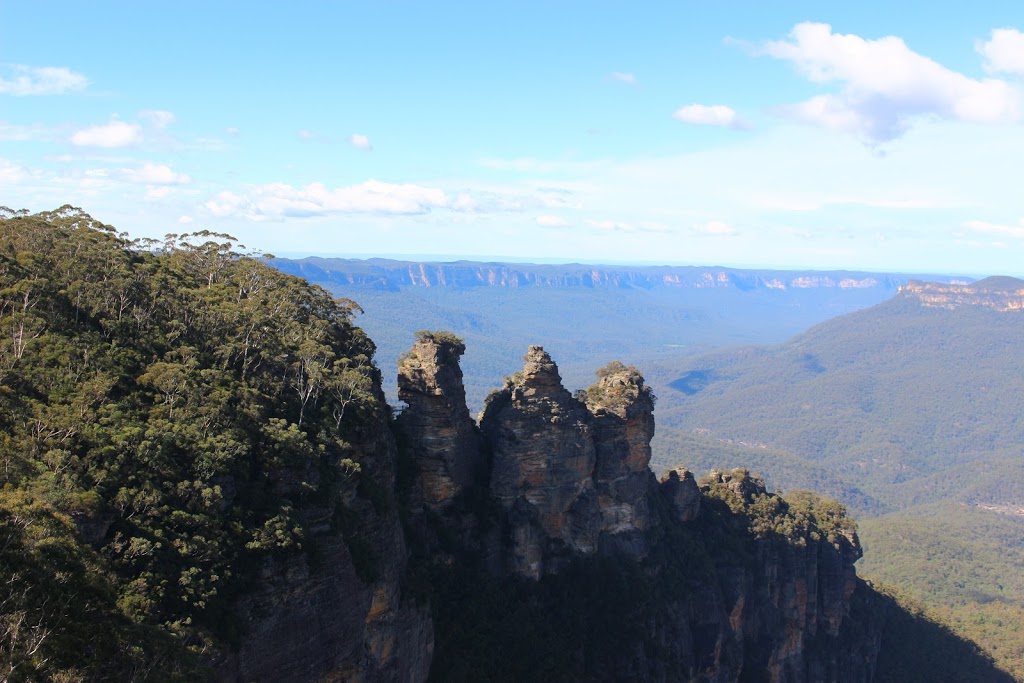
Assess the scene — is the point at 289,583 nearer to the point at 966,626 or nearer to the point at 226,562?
the point at 226,562

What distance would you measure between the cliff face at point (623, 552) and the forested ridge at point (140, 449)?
877cm

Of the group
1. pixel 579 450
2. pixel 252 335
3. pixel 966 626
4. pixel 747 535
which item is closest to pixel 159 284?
pixel 252 335

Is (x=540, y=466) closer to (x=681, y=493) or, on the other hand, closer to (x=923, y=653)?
(x=681, y=493)

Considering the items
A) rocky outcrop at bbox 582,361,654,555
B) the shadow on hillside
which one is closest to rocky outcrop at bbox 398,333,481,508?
rocky outcrop at bbox 582,361,654,555

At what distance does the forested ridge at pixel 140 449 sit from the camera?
17.1m

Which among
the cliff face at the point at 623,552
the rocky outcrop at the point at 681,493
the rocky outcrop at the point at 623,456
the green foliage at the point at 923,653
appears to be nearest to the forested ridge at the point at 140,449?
the cliff face at the point at 623,552

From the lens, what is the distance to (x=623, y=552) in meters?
43.8

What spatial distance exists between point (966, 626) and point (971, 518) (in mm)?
80213

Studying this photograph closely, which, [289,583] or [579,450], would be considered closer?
[289,583]

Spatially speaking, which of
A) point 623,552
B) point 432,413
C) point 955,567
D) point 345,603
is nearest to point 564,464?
point 623,552

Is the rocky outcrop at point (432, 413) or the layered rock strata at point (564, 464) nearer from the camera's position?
the rocky outcrop at point (432, 413)

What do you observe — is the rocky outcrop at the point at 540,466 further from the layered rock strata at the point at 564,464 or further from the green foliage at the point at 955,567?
the green foliage at the point at 955,567

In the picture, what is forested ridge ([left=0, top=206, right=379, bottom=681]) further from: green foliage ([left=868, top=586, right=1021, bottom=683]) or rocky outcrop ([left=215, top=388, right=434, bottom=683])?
green foliage ([left=868, top=586, right=1021, bottom=683])

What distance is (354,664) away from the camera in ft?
83.1
